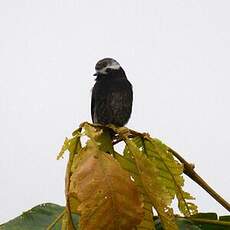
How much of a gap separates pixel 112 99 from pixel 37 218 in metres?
3.62

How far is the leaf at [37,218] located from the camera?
1.62 metres

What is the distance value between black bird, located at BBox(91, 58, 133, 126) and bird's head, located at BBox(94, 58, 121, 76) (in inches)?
5.6

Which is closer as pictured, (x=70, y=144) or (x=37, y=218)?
(x=70, y=144)

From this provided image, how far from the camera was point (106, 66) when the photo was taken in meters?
6.03

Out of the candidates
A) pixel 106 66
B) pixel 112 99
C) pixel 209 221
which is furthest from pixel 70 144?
pixel 106 66

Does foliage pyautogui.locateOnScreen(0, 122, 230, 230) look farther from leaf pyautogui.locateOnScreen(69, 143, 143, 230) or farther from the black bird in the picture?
the black bird

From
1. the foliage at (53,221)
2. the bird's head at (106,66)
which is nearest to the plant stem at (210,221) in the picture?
the foliage at (53,221)

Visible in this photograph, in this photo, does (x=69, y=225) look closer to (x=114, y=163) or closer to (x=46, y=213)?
(x=114, y=163)

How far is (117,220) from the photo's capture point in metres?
1.09

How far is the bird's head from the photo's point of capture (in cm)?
596

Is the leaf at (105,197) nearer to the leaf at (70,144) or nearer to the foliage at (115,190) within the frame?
the foliage at (115,190)

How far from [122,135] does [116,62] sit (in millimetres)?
4859

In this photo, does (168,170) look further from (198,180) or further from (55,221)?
(55,221)

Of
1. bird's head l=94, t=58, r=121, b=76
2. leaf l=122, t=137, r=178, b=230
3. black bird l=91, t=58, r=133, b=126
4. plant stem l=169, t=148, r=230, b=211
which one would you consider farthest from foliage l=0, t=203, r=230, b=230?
bird's head l=94, t=58, r=121, b=76
